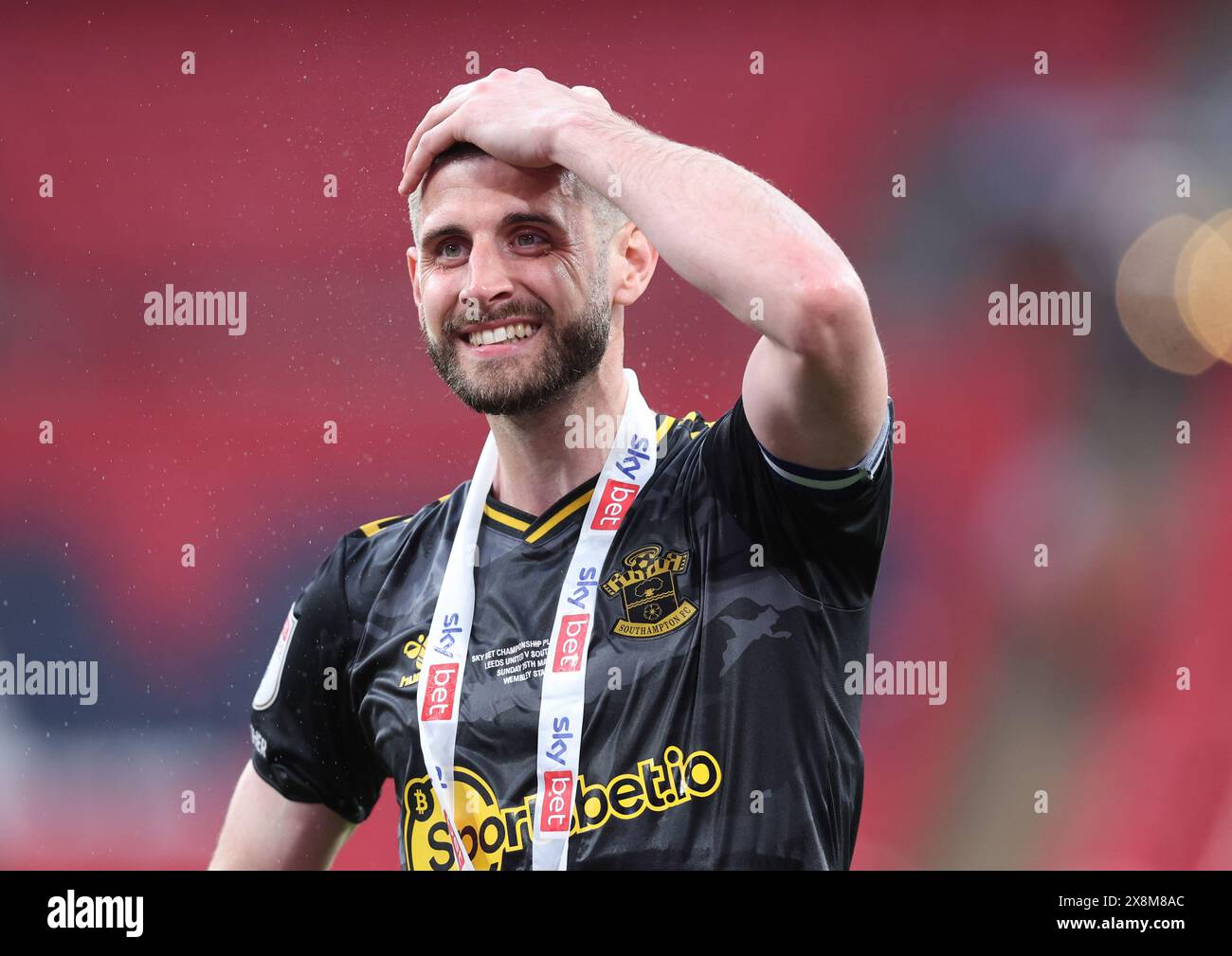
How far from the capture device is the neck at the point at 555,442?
218 cm

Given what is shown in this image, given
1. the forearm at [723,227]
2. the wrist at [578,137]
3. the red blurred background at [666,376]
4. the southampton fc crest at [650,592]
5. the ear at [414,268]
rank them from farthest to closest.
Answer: the red blurred background at [666,376]
the ear at [414,268]
the southampton fc crest at [650,592]
the wrist at [578,137]
the forearm at [723,227]

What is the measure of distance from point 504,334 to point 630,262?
1.05ft

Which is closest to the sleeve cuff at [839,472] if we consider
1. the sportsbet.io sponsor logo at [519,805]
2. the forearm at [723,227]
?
the forearm at [723,227]

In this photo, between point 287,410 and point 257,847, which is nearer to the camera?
point 257,847

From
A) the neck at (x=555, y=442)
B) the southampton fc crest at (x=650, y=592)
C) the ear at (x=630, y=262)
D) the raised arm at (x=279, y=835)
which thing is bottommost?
the raised arm at (x=279, y=835)

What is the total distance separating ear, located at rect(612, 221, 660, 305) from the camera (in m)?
2.25

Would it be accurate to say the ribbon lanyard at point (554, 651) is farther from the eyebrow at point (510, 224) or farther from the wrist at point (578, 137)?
the wrist at point (578, 137)

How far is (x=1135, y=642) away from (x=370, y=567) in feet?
8.56

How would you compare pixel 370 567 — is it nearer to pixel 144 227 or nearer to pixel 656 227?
pixel 656 227

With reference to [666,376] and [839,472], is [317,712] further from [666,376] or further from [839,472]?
[666,376]

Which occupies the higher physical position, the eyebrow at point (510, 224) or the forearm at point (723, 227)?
the eyebrow at point (510, 224)

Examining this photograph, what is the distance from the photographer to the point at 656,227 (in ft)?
5.89

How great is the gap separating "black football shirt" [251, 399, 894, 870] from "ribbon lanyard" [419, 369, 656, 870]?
0.02 m

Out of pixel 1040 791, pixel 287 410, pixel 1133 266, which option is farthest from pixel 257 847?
pixel 1133 266
